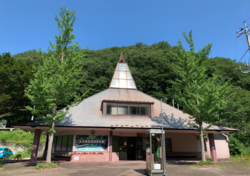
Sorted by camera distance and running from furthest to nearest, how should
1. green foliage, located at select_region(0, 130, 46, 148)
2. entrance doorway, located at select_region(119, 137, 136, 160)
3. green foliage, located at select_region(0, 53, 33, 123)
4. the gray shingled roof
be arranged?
green foliage, located at select_region(0, 130, 46, 148), entrance doorway, located at select_region(119, 137, 136, 160), the gray shingled roof, green foliage, located at select_region(0, 53, 33, 123)

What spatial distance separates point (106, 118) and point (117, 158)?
3760 millimetres

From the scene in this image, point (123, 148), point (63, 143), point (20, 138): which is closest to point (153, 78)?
point (123, 148)

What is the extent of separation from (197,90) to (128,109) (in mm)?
6975

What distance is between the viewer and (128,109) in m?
17.6

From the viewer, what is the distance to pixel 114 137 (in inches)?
639

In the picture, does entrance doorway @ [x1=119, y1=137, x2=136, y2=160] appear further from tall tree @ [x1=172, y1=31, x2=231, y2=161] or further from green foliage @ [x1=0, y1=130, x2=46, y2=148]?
green foliage @ [x1=0, y1=130, x2=46, y2=148]

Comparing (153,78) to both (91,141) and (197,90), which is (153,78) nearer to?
(197,90)

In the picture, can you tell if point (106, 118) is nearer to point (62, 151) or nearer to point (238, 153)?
point (62, 151)

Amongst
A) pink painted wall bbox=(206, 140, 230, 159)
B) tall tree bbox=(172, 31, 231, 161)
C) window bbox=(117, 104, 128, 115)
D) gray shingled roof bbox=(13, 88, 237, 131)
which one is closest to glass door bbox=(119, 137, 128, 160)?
gray shingled roof bbox=(13, 88, 237, 131)

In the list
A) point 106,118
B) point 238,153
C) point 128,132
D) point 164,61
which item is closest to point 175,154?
point 128,132

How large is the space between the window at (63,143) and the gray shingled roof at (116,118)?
210 cm

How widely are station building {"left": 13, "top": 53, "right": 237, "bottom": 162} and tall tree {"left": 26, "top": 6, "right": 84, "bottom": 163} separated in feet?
9.32

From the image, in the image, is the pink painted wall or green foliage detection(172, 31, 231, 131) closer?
green foliage detection(172, 31, 231, 131)

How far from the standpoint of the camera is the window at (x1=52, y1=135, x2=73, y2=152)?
15645mm
